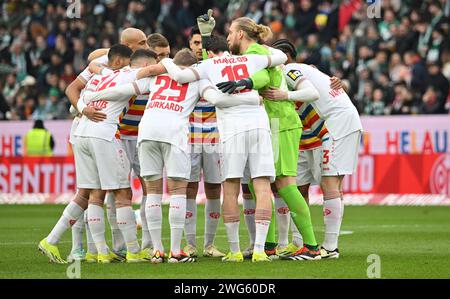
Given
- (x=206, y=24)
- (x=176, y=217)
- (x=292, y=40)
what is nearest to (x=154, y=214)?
(x=176, y=217)

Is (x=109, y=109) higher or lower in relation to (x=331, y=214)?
higher

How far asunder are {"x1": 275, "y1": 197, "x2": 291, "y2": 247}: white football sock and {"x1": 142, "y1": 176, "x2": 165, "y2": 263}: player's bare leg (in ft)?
5.57

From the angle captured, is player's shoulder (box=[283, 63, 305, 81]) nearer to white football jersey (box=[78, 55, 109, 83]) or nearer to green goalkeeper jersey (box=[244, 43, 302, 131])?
green goalkeeper jersey (box=[244, 43, 302, 131])

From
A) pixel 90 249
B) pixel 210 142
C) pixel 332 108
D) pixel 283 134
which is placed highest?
pixel 332 108

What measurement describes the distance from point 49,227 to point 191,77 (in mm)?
6542

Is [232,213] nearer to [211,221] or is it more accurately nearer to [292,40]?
[211,221]

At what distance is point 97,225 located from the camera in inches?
467

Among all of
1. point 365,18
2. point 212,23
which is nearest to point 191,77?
point 212,23

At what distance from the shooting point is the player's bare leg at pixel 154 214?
11.6 m

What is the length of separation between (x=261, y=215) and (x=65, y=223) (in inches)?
87.2

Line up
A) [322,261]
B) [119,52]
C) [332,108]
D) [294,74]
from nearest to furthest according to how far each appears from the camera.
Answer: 1. [322,261]
2. [119,52]
3. [294,74]
4. [332,108]

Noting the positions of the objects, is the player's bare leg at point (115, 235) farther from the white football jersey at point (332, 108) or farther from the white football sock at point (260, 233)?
the white football jersey at point (332, 108)

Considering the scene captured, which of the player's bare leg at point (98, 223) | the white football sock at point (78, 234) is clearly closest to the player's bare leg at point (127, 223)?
the player's bare leg at point (98, 223)
